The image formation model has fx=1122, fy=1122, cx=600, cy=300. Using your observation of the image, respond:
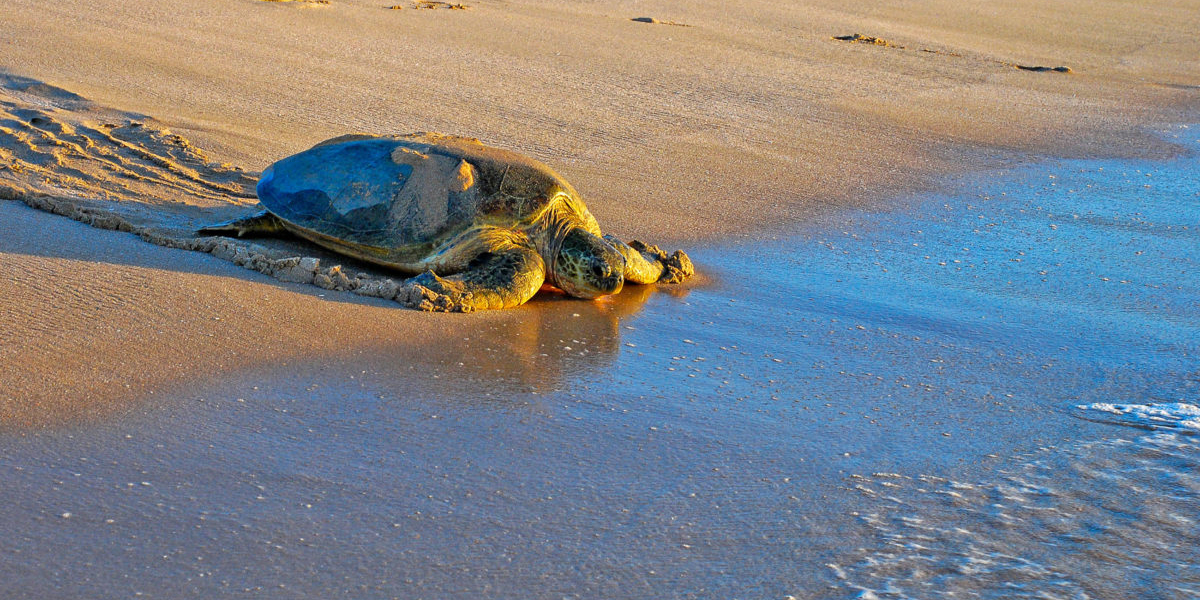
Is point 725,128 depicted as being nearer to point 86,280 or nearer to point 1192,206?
point 1192,206

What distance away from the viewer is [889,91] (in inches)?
351

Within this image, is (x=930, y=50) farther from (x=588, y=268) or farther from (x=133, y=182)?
(x=133, y=182)

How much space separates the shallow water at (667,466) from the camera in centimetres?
240

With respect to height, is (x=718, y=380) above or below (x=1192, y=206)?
below

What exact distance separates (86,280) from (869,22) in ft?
31.3

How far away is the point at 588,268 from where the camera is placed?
14.4 ft

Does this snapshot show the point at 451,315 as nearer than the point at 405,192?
Yes

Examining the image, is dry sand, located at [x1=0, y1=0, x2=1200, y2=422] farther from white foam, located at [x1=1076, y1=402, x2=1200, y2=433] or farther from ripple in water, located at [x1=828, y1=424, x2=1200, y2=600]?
white foam, located at [x1=1076, y1=402, x2=1200, y2=433]

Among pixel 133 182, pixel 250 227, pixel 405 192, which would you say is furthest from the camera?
pixel 133 182

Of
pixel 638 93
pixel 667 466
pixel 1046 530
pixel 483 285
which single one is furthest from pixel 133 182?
pixel 1046 530

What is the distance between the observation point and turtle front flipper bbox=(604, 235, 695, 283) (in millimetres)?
4539

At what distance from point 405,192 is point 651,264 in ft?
3.43

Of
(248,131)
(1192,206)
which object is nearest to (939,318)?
(1192,206)

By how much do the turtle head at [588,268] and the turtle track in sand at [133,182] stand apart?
548 millimetres
